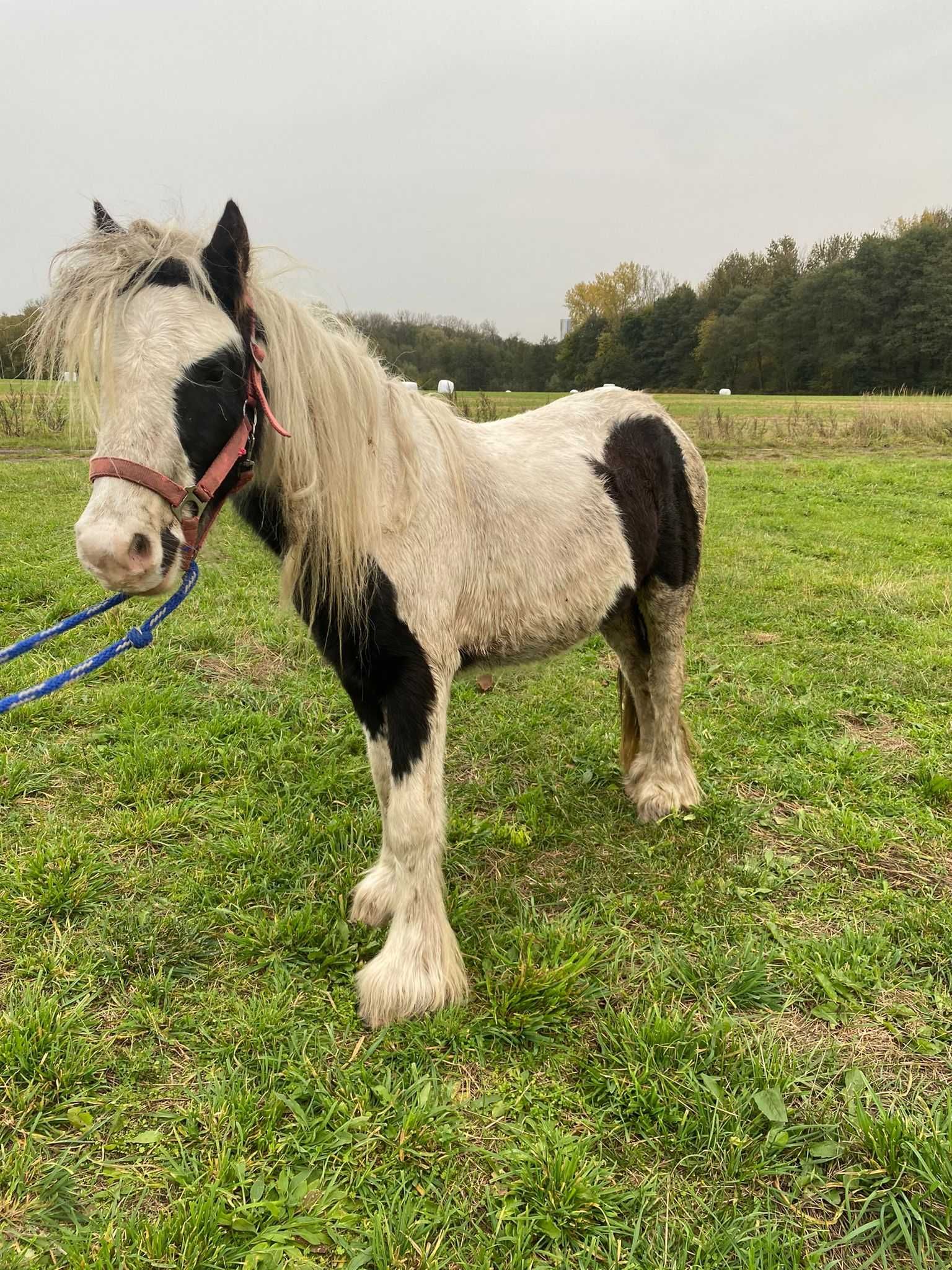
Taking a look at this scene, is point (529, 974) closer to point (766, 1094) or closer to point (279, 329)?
point (766, 1094)

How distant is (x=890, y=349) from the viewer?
42.4 m

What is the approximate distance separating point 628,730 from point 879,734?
59.3 inches

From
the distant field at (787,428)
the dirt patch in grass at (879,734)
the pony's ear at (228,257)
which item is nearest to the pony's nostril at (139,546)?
the pony's ear at (228,257)

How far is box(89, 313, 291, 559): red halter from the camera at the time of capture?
1522 mm

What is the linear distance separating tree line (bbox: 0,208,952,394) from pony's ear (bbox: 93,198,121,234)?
1083 inches

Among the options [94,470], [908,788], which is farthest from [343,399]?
[908,788]

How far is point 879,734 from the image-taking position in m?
3.80

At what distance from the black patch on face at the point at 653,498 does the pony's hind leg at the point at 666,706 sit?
97mm

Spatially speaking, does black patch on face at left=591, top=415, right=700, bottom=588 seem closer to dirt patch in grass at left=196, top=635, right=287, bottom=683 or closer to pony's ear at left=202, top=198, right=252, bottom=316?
pony's ear at left=202, top=198, right=252, bottom=316

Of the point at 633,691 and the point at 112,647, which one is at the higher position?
the point at 112,647

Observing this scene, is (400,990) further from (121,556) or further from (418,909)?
(121,556)

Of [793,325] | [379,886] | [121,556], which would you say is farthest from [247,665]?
[793,325]

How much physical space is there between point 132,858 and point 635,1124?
6.77ft

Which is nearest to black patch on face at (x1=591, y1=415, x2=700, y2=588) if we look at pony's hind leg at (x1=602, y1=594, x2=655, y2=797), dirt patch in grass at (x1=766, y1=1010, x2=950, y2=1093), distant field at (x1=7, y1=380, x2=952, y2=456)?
pony's hind leg at (x1=602, y1=594, x2=655, y2=797)
